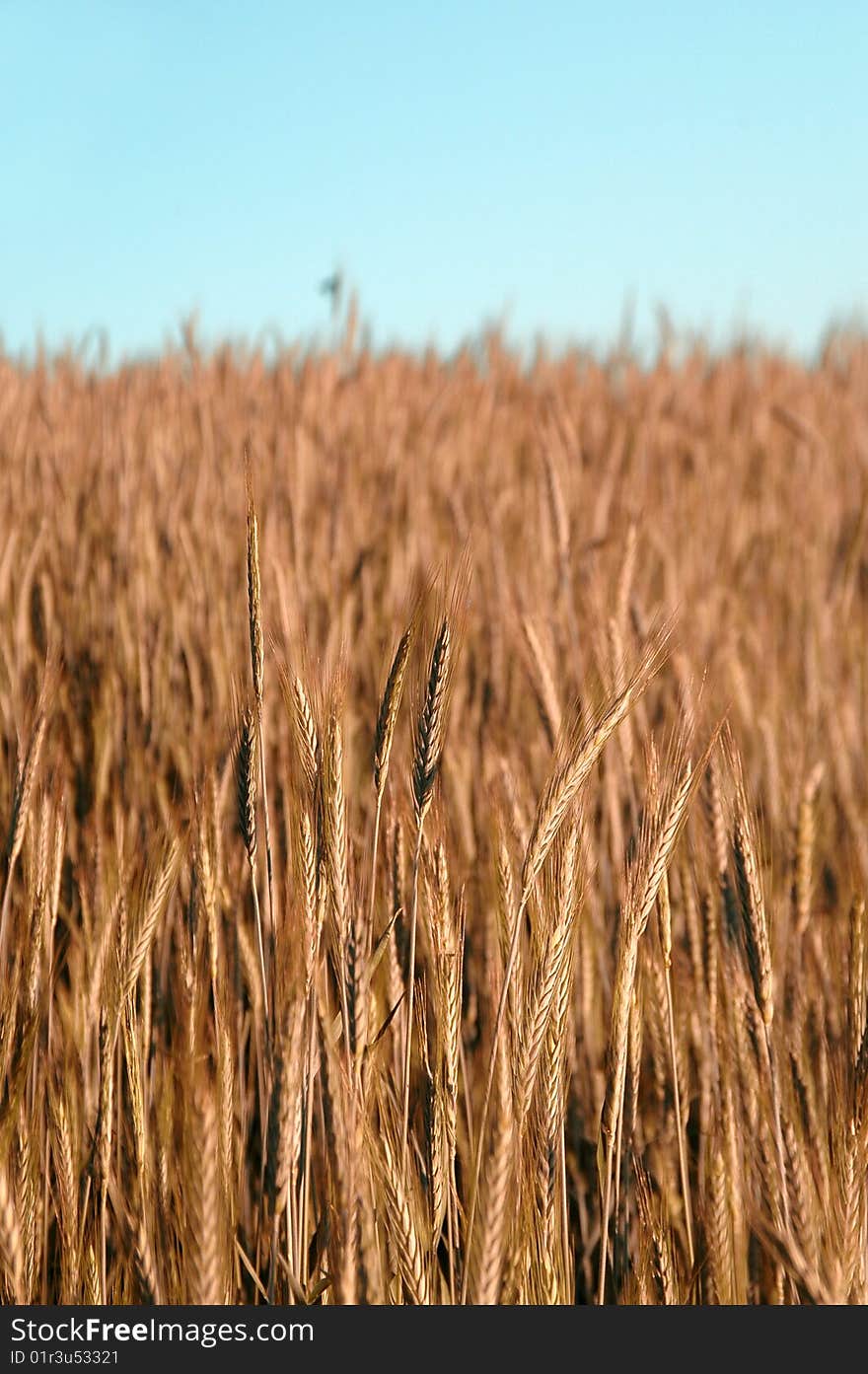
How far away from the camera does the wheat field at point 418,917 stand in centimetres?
68

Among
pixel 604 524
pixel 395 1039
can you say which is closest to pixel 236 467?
pixel 604 524

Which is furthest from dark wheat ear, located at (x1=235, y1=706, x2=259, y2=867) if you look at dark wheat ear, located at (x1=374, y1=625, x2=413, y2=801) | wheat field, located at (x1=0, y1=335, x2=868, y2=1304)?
dark wheat ear, located at (x1=374, y1=625, x2=413, y2=801)

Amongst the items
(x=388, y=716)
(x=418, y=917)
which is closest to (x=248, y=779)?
(x=388, y=716)

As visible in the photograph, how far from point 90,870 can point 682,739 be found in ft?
2.31

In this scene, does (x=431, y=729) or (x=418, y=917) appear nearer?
(x=431, y=729)

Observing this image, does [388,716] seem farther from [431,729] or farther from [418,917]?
[418,917]

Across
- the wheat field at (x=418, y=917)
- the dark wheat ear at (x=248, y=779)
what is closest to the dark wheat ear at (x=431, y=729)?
the wheat field at (x=418, y=917)

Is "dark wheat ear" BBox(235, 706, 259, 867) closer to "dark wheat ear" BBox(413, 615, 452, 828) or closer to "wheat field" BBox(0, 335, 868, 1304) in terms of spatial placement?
"wheat field" BBox(0, 335, 868, 1304)

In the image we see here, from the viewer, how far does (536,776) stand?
1511 mm

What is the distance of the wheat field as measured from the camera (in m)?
0.68

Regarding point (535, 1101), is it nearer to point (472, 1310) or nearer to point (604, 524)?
point (472, 1310)

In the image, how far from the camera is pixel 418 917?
1.14 meters

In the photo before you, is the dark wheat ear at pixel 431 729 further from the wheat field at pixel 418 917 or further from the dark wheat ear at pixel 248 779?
the dark wheat ear at pixel 248 779

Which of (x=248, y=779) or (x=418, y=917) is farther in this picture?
(x=418, y=917)
